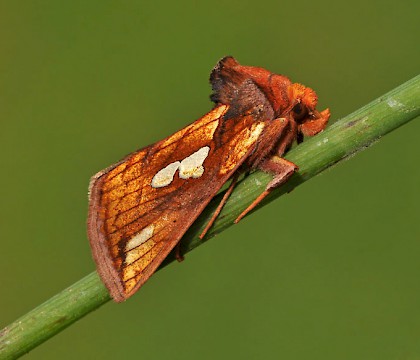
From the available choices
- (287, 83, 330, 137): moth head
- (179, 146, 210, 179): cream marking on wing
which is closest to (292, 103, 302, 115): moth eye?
(287, 83, 330, 137): moth head

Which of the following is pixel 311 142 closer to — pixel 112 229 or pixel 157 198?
pixel 157 198

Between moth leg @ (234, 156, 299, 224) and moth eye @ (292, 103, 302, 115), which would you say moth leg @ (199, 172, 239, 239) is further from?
moth eye @ (292, 103, 302, 115)

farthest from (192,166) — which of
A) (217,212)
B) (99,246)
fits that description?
(99,246)

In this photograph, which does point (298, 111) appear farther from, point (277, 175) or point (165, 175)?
point (165, 175)

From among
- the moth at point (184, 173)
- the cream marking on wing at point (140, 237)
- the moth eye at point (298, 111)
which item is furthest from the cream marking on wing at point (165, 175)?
the moth eye at point (298, 111)

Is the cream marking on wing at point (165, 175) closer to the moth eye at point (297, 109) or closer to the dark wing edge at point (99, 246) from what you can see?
the dark wing edge at point (99, 246)

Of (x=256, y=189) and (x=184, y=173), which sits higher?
(x=184, y=173)

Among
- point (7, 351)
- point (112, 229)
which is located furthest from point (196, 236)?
point (7, 351)
